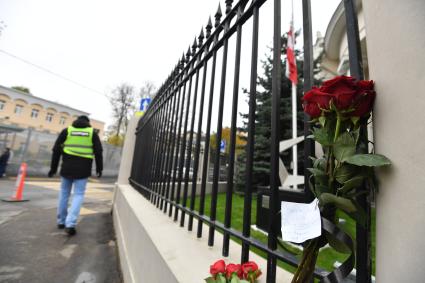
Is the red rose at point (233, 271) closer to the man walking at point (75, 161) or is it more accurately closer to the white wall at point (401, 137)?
the white wall at point (401, 137)

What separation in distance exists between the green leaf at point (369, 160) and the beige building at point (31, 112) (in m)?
42.0

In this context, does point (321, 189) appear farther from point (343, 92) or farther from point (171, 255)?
point (171, 255)

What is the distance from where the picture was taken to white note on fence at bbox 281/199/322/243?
1.89 feet

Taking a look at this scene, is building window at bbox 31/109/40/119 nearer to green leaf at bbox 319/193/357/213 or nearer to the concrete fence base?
the concrete fence base

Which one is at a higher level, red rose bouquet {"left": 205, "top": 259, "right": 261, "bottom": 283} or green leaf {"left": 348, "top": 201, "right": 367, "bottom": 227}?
green leaf {"left": 348, "top": 201, "right": 367, "bottom": 227}

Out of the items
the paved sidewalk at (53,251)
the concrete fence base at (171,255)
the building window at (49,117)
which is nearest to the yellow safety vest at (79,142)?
the paved sidewalk at (53,251)

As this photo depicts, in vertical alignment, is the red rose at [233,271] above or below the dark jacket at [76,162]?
below

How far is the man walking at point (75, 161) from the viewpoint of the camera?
377 centimetres

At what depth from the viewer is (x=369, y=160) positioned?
482 mm

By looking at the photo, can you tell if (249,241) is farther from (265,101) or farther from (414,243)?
(265,101)

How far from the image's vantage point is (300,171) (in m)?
8.12

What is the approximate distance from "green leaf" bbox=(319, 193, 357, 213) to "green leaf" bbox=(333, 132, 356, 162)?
0.09 m

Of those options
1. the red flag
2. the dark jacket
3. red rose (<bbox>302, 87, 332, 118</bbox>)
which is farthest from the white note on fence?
the red flag

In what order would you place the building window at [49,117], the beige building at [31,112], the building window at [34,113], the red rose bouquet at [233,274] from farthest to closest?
the building window at [49,117], the building window at [34,113], the beige building at [31,112], the red rose bouquet at [233,274]
